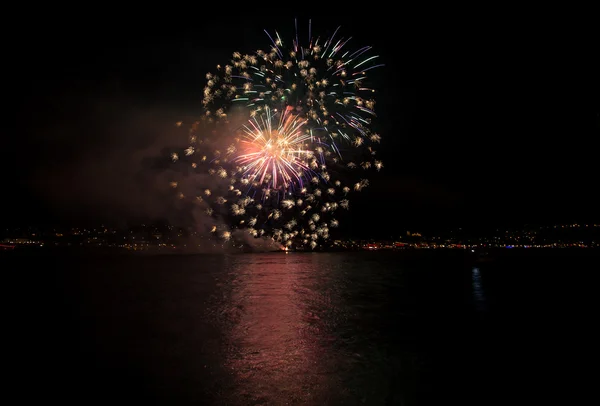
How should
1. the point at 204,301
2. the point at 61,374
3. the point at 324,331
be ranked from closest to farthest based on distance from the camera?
1. the point at 61,374
2. the point at 324,331
3. the point at 204,301

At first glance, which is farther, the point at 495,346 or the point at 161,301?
the point at 161,301

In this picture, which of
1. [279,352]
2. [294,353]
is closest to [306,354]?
[294,353]

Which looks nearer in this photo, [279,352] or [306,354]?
[306,354]

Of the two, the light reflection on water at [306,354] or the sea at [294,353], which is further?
A: the sea at [294,353]

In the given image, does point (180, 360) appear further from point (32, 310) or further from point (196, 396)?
point (32, 310)

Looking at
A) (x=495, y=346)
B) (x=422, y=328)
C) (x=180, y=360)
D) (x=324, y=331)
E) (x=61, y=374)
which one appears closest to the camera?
(x=61, y=374)

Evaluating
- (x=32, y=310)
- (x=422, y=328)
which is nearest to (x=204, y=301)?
(x=32, y=310)

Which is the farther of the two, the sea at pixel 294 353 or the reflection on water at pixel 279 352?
the sea at pixel 294 353

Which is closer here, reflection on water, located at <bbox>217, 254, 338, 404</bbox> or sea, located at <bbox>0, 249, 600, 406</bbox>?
reflection on water, located at <bbox>217, 254, 338, 404</bbox>

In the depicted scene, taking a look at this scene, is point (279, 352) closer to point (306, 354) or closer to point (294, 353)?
point (294, 353)

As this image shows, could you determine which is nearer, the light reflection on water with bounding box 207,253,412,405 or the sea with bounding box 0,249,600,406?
the light reflection on water with bounding box 207,253,412,405
